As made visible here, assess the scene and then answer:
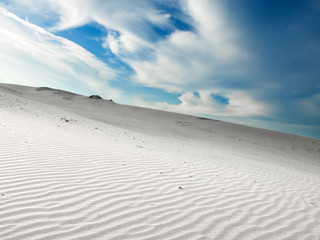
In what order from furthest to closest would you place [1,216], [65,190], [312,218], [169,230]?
[312,218]
[65,190]
[169,230]
[1,216]

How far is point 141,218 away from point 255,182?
4.14 m

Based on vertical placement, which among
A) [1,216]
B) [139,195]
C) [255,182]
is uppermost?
[255,182]

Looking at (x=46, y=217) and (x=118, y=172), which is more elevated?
(x=118, y=172)

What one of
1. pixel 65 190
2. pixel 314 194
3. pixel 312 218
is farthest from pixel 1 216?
pixel 314 194

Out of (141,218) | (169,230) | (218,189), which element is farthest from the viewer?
(218,189)

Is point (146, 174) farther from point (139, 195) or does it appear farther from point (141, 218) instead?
point (141, 218)

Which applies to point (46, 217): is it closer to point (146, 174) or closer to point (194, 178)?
point (146, 174)

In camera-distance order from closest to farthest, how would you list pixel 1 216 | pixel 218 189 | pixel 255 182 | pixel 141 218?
pixel 1 216 < pixel 141 218 < pixel 218 189 < pixel 255 182

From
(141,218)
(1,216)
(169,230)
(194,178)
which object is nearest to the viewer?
(1,216)

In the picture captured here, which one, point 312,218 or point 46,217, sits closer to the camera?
point 46,217

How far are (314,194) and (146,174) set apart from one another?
15.5 ft

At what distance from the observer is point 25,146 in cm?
577

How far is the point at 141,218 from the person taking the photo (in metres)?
2.87

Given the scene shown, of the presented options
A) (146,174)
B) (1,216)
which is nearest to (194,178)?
(146,174)
